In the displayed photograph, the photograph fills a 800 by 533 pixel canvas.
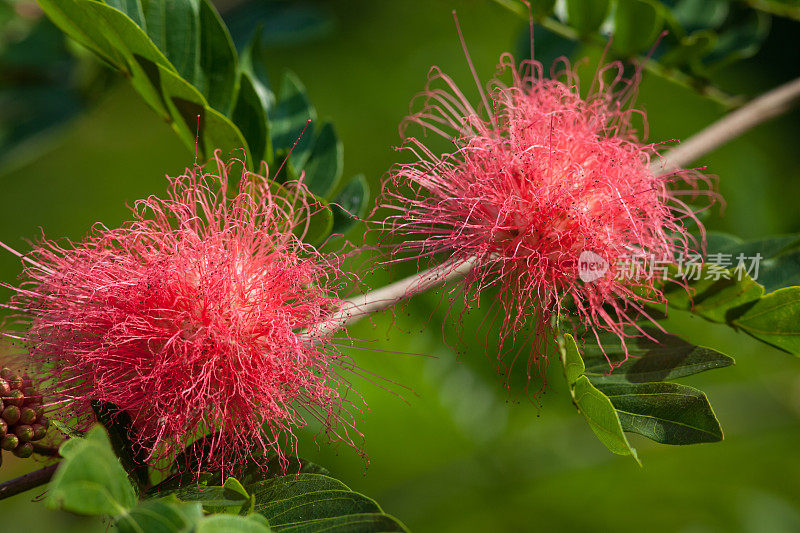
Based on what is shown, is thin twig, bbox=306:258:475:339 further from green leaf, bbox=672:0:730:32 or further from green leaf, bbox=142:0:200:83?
green leaf, bbox=672:0:730:32

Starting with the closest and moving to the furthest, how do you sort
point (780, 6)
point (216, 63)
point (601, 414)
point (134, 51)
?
point (601, 414) → point (134, 51) → point (216, 63) → point (780, 6)

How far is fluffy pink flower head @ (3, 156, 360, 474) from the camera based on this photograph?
154 centimetres

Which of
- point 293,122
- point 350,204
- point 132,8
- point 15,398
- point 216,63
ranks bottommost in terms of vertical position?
point 15,398

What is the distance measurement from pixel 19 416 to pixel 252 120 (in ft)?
2.94

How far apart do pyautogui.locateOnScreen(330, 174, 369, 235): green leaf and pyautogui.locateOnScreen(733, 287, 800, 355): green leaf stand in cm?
100

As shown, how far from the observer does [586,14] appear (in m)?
2.07

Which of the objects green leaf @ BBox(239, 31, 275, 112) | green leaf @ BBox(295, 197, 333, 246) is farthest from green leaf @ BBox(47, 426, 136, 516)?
green leaf @ BBox(239, 31, 275, 112)

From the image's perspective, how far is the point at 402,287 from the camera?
1701mm

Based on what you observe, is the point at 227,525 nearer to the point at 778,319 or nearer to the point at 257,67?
the point at 778,319

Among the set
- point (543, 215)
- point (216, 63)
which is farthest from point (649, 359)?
point (216, 63)

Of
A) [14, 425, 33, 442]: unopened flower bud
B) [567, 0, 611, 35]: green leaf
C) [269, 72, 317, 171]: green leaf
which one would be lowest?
[14, 425, 33, 442]: unopened flower bud

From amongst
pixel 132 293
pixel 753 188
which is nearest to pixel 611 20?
pixel 132 293

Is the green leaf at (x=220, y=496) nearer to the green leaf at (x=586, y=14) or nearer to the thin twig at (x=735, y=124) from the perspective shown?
the thin twig at (x=735, y=124)

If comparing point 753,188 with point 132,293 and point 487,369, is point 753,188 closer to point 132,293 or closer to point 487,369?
point 487,369
